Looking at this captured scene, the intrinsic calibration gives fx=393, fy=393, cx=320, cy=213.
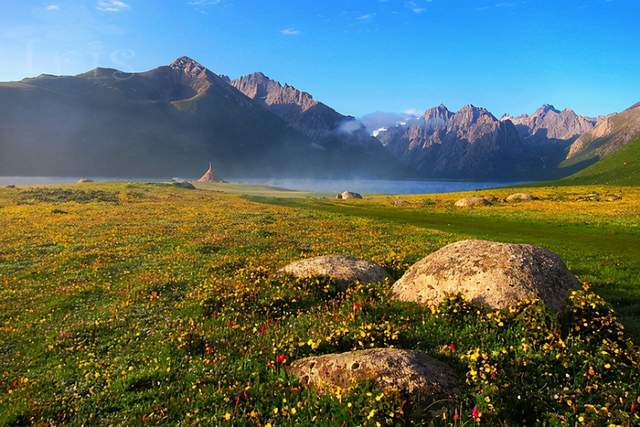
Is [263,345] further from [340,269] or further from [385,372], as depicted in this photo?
[340,269]

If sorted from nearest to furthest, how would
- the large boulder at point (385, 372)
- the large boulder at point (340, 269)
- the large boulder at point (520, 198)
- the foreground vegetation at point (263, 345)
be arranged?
the foreground vegetation at point (263, 345) < the large boulder at point (385, 372) < the large boulder at point (340, 269) < the large boulder at point (520, 198)

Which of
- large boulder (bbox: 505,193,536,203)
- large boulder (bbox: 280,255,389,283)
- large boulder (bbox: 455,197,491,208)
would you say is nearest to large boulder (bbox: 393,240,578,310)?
large boulder (bbox: 280,255,389,283)

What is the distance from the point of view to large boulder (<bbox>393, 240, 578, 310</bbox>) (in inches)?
532

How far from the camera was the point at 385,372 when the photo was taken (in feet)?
30.0

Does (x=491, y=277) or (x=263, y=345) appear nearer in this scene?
(x=263, y=345)

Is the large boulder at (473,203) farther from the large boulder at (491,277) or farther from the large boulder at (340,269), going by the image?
the large boulder at (491,277)

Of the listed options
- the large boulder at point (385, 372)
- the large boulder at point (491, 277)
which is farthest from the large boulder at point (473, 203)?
the large boulder at point (385, 372)

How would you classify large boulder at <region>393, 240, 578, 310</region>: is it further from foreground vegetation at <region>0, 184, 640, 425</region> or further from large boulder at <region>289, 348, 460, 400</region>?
large boulder at <region>289, 348, 460, 400</region>

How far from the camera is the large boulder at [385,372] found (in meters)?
8.88

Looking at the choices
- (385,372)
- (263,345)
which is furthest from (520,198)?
(385,372)

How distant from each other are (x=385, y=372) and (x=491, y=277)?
7020mm

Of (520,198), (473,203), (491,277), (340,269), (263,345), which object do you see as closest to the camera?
(263,345)

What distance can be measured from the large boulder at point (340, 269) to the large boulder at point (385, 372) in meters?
7.83

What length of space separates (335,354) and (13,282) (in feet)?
68.4
